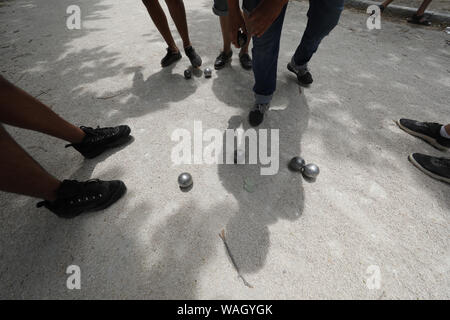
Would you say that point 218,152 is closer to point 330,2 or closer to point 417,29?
point 330,2

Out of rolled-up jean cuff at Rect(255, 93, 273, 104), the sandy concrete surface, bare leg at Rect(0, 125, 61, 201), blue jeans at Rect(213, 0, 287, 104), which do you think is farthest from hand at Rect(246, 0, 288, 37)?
bare leg at Rect(0, 125, 61, 201)

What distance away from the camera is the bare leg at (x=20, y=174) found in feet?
4.19

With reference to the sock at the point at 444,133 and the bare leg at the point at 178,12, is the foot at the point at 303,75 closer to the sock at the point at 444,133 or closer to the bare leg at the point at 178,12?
the sock at the point at 444,133

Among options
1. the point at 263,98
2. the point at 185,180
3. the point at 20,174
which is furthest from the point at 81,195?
the point at 263,98

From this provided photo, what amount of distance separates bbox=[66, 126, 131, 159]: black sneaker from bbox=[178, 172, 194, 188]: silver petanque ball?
946mm

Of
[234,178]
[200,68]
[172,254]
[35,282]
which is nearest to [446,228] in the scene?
[234,178]

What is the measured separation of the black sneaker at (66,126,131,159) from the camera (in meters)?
2.10

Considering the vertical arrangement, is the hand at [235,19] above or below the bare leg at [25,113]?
above

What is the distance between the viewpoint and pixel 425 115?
2617mm

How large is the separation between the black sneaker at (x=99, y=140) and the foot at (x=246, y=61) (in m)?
2.20

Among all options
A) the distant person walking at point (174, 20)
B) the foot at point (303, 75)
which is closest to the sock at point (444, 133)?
the foot at point (303, 75)

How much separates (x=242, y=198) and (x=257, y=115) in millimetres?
1138

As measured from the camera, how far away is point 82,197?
1718 mm

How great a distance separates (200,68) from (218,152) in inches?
78.9
